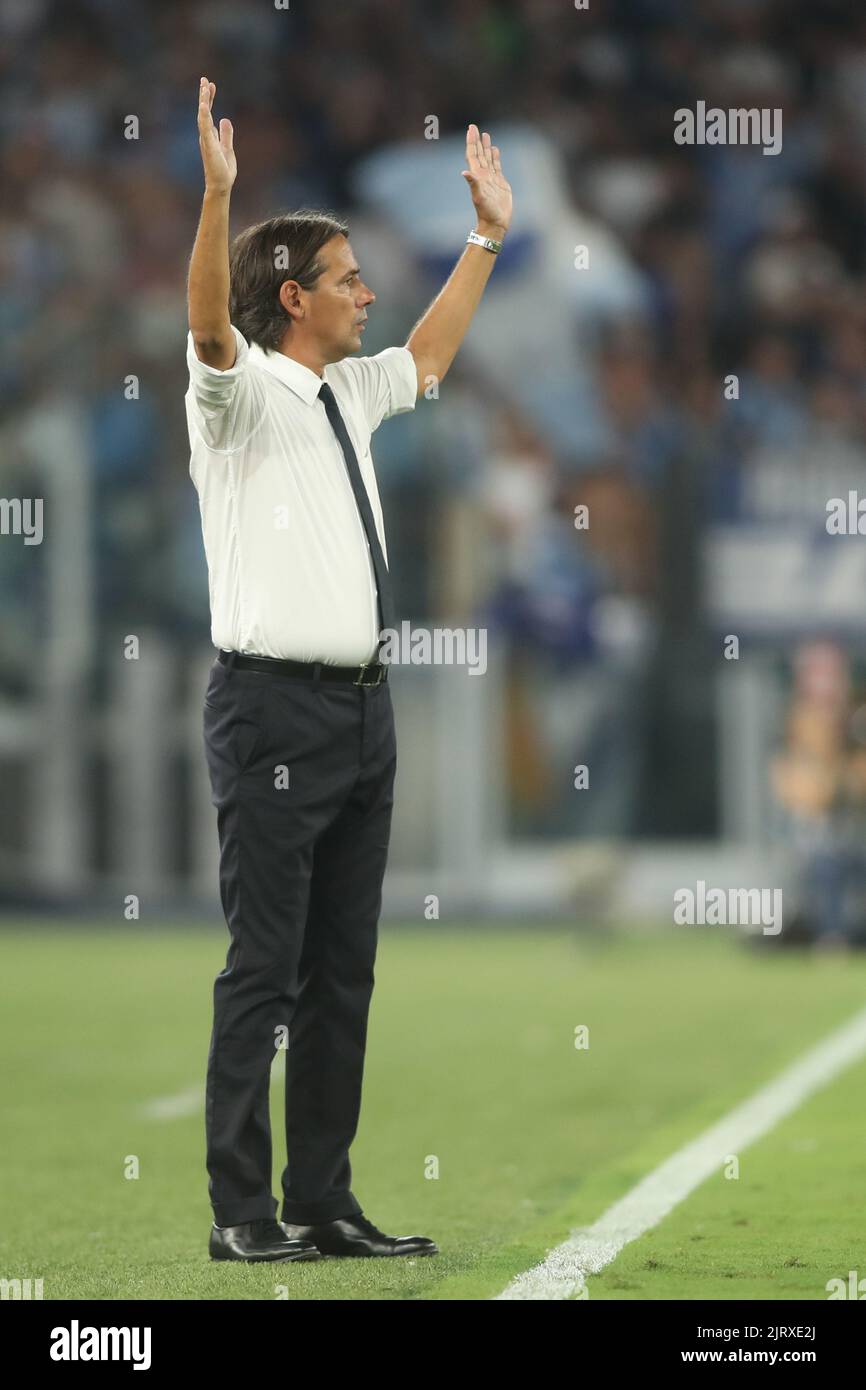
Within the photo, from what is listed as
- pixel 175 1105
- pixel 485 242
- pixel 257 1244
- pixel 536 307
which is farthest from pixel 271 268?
pixel 536 307

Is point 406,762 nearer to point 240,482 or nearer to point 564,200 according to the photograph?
point 564,200

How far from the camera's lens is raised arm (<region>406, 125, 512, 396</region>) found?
509 centimetres

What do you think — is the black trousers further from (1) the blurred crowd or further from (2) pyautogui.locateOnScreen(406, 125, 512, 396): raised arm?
(1) the blurred crowd

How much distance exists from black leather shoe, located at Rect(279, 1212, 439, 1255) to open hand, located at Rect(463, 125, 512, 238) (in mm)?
2102

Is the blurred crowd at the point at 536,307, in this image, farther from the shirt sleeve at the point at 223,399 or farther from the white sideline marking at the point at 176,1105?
the shirt sleeve at the point at 223,399

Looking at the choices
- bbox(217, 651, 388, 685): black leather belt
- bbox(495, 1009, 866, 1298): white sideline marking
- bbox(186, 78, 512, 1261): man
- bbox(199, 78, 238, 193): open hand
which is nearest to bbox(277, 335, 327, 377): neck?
bbox(186, 78, 512, 1261): man

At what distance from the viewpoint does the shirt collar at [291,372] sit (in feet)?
15.3

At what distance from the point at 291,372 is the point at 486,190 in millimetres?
773

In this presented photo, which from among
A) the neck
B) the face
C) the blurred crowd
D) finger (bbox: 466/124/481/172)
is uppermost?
the blurred crowd

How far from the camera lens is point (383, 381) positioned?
16.3 feet

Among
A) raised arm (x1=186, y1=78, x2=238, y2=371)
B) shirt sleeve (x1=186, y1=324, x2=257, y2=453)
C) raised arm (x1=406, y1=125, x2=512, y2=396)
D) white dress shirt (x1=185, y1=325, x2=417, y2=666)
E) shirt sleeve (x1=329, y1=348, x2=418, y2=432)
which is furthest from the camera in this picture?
raised arm (x1=406, y1=125, x2=512, y2=396)

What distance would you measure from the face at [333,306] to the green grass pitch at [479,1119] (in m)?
1.79

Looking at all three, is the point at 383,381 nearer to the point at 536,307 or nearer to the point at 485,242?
the point at 485,242

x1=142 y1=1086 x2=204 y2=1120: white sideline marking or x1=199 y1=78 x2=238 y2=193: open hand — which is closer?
x1=199 y1=78 x2=238 y2=193: open hand
